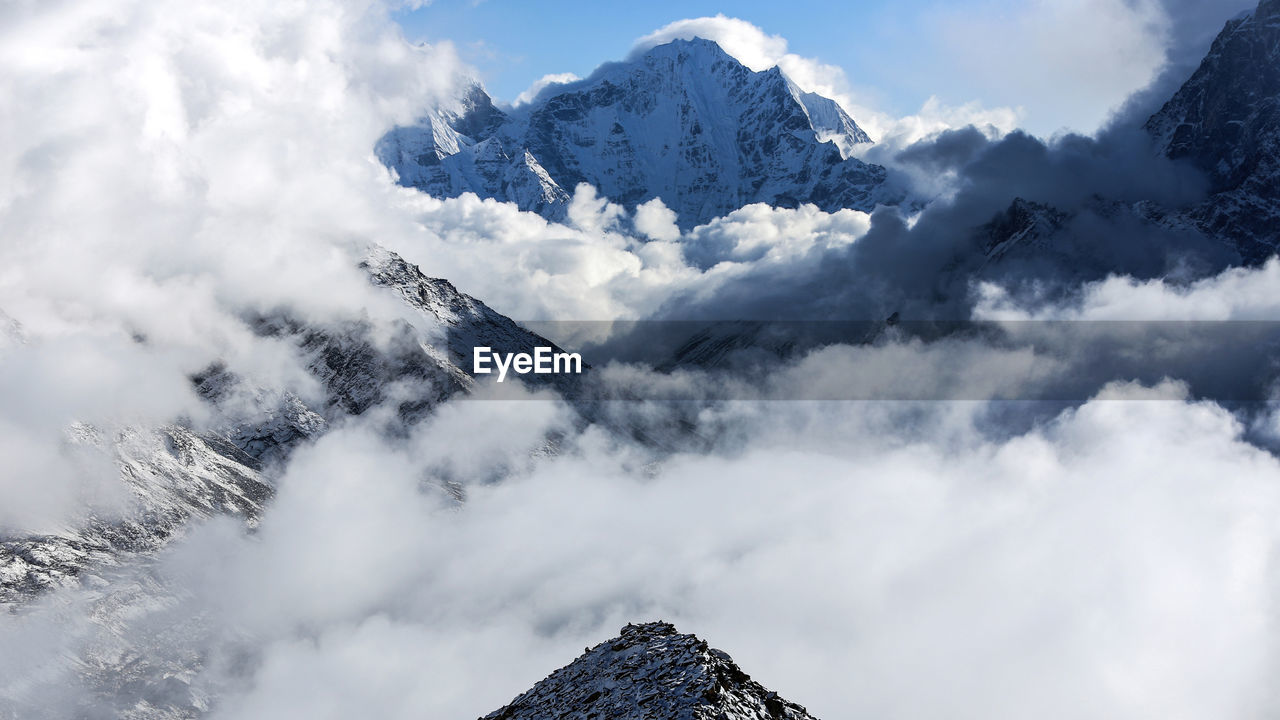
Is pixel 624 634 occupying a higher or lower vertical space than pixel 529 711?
higher

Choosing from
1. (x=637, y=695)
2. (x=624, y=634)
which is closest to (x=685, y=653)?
(x=637, y=695)

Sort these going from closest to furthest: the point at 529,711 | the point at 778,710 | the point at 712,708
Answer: the point at 712,708 < the point at 778,710 < the point at 529,711

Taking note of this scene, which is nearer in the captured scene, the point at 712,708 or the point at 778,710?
the point at 712,708

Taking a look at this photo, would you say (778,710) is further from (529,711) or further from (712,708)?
(529,711)

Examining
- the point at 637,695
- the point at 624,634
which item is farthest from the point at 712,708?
the point at 624,634

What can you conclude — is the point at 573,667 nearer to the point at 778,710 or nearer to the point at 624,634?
the point at 624,634

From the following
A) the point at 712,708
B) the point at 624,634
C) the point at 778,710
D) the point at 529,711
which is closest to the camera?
the point at 712,708
